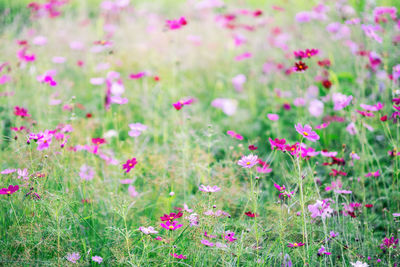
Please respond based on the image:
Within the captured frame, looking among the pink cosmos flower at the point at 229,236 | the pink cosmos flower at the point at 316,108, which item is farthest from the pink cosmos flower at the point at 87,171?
the pink cosmos flower at the point at 316,108

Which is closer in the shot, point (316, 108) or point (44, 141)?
point (44, 141)

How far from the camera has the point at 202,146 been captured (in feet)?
8.15

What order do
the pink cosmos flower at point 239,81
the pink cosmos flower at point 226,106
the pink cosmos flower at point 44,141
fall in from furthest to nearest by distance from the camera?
the pink cosmos flower at point 239,81 → the pink cosmos flower at point 226,106 → the pink cosmos flower at point 44,141

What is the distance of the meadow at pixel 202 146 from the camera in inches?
57.4

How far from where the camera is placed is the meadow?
146 cm

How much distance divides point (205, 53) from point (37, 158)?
8.56 feet

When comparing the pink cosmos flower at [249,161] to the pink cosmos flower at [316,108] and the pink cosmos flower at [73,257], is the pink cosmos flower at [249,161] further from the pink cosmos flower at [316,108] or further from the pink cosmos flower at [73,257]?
the pink cosmos flower at [316,108]

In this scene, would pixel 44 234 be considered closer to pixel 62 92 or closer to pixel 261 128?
pixel 62 92

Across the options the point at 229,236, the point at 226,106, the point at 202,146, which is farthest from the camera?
the point at 226,106

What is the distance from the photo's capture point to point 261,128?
2.88m

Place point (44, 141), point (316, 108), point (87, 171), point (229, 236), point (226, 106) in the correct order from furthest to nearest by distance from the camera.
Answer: point (226, 106) < point (316, 108) < point (87, 171) < point (44, 141) < point (229, 236)

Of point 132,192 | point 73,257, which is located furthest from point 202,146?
point 73,257

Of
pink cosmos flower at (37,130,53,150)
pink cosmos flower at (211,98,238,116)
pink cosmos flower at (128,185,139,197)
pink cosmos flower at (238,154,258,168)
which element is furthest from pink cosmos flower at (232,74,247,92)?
pink cosmos flower at (37,130,53,150)

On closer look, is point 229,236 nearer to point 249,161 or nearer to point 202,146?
point 249,161
